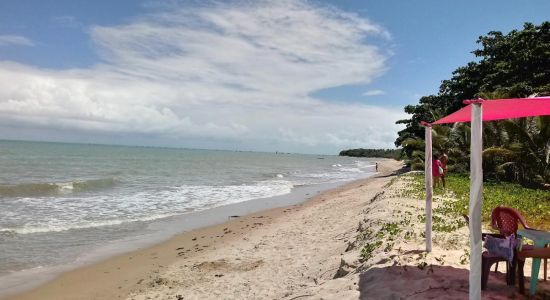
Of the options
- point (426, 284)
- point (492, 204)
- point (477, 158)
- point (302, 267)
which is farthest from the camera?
point (492, 204)

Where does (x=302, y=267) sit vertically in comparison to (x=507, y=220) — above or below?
below

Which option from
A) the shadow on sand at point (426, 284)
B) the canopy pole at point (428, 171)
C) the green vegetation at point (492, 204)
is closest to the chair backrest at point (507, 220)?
the shadow on sand at point (426, 284)

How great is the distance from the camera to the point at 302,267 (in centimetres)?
851

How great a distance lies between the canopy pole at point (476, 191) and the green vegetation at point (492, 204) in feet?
14.3

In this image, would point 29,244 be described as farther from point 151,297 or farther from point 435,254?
point 435,254

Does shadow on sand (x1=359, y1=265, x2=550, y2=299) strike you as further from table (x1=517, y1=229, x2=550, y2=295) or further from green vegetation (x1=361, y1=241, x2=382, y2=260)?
green vegetation (x1=361, y1=241, x2=382, y2=260)

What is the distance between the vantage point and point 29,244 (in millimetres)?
11977

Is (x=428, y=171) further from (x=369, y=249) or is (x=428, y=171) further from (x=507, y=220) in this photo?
(x=369, y=249)

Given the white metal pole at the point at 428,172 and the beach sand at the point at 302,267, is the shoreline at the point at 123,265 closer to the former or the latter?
the beach sand at the point at 302,267

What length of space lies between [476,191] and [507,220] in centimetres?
152

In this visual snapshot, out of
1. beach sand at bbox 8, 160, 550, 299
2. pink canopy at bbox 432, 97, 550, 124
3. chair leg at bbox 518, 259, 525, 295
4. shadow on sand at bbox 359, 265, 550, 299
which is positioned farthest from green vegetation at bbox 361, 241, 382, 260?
pink canopy at bbox 432, 97, 550, 124

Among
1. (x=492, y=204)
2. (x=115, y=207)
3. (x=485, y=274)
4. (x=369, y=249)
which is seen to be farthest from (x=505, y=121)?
(x=115, y=207)

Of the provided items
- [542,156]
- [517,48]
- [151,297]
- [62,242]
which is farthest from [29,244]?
[517,48]

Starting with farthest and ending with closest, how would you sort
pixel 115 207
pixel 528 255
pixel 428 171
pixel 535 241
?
pixel 115 207 → pixel 428 171 → pixel 535 241 → pixel 528 255
